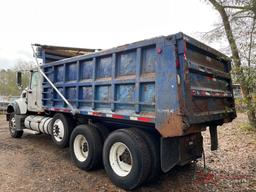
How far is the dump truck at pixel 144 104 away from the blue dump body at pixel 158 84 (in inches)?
0.6

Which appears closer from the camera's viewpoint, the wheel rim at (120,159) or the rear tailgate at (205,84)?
the rear tailgate at (205,84)

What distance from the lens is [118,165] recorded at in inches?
174

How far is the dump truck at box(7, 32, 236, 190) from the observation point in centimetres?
348

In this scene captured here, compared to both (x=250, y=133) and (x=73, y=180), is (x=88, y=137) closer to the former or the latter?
(x=73, y=180)

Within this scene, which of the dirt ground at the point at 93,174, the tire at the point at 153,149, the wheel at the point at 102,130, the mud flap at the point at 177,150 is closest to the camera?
the mud flap at the point at 177,150

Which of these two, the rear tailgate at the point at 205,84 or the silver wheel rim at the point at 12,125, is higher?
the rear tailgate at the point at 205,84

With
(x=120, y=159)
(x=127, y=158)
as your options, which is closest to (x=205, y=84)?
(x=127, y=158)

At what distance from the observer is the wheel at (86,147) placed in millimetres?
4797

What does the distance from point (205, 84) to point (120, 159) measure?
2.12m

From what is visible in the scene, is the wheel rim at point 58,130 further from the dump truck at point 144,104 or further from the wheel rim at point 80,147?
the wheel rim at point 80,147

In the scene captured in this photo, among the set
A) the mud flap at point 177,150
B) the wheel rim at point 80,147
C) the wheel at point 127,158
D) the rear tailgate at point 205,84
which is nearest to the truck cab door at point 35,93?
the wheel rim at point 80,147

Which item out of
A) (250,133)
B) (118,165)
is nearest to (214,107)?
(118,165)

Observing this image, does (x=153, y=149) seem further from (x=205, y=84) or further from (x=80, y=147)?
(x=80, y=147)

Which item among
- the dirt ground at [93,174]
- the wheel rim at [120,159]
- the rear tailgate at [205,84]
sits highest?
the rear tailgate at [205,84]
